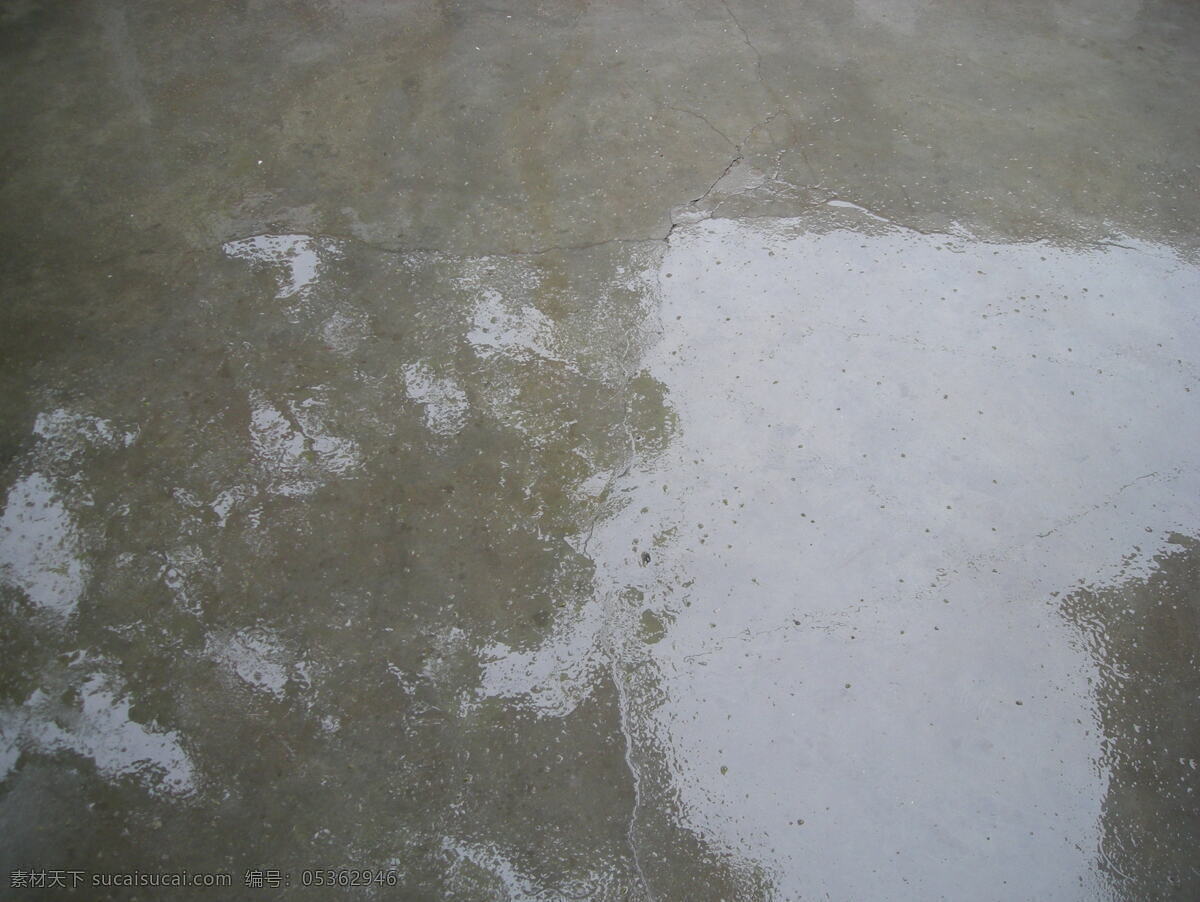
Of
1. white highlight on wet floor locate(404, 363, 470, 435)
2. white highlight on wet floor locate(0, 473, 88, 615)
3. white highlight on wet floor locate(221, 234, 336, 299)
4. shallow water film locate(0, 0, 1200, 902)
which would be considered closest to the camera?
shallow water film locate(0, 0, 1200, 902)

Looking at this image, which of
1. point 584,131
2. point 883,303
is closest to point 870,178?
point 883,303

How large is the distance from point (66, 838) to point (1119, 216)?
160 inches

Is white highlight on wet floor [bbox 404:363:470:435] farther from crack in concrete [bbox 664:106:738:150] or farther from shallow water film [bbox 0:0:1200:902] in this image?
crack in concrete [bbox 664:106:738:150]

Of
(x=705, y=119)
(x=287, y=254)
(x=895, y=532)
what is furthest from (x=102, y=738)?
(x=705, y=119)

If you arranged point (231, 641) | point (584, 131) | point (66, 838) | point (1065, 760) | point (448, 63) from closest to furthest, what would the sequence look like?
point (66, 838), point (1065, 760), point (231, 641), point (584, 131), point (448, 63)

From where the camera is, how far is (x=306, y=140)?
355 centimetres

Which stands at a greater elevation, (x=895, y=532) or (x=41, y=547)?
(x=41, y=547)

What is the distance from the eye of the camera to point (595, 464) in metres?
2.71

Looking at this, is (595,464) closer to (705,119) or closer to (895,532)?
(895,532)

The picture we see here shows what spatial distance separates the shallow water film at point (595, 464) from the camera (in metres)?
2.16

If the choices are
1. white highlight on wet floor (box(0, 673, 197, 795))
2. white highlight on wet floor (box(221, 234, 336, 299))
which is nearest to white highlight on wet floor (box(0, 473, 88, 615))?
white highlight on wet floor (box(0, 673, 197, 795))

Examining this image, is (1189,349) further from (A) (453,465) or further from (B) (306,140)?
(B) (306,140)

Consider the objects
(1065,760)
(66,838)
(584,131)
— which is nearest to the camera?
(66,838)

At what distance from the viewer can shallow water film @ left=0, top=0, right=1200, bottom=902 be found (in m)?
2.16
